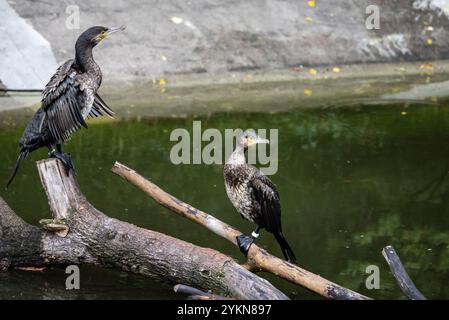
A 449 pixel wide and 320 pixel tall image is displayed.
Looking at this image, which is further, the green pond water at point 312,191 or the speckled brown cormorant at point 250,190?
the green pond water at point 312,191

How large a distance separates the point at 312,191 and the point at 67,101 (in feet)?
8.53

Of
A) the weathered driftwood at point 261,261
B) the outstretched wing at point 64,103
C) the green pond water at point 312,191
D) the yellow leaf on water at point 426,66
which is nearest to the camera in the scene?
the weathered driftwood at point 261,261

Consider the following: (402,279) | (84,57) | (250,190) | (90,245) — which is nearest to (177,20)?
(84,57)

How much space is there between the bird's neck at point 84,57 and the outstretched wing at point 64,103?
68 mm

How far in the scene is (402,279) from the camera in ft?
16.8

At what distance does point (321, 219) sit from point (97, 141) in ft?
9.82

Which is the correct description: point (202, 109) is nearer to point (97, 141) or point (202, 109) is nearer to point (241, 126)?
point (241, 126)

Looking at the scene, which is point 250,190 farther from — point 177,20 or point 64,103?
point 177,20

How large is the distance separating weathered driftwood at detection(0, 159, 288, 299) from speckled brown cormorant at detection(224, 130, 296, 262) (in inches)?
14.1

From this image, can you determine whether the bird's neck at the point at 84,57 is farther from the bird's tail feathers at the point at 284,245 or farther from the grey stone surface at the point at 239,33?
the grey stone surface at the point at 239,33

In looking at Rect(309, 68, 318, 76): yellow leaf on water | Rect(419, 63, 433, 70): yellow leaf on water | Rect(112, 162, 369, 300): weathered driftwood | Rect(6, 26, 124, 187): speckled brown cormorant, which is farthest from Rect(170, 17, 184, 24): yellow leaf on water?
Rect(112, 162, 369, 300): weathered driftwood

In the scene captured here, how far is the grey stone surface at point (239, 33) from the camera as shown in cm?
1159

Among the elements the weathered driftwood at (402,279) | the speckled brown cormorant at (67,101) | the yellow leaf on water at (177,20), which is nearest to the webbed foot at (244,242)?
the weathered driftwood at (402,279)
